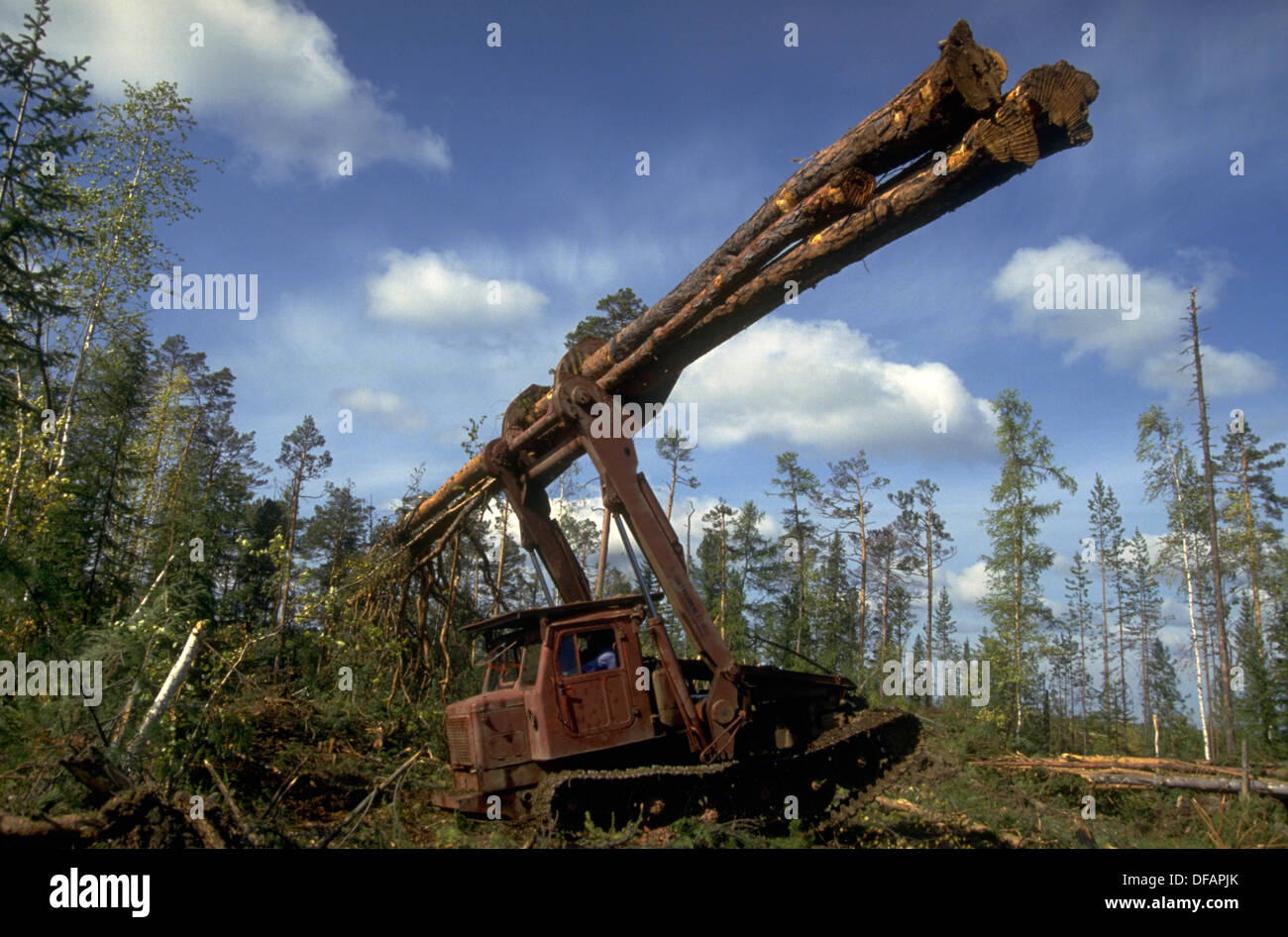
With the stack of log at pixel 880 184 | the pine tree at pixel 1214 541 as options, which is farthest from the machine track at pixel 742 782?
the pine tree at pixel 1214 541

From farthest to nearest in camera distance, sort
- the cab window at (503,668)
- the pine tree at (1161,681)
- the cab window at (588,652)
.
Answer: the pine tree at (1161,681)
the cab window at (503,668)
the cab window at (588,652)

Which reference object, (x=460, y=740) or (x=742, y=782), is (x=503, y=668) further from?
(x=742, y=782)

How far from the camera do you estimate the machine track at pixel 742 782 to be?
22.8 ft

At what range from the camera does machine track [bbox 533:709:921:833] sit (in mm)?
6938

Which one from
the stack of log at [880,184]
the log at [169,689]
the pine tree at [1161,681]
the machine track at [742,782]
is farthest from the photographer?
the pine tree at [1161,681]

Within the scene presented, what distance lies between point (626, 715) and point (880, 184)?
547 centimetres

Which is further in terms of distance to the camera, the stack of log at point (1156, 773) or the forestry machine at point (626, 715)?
the stack of log at point (1156, 773)

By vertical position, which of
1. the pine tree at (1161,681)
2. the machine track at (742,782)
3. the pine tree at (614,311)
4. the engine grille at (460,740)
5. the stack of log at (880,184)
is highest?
the pine tree at (614,311)

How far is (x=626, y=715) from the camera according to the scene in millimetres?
7883

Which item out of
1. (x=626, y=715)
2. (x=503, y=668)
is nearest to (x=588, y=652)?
(x=626, y=715)

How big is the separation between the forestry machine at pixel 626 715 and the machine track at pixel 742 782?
2 cm

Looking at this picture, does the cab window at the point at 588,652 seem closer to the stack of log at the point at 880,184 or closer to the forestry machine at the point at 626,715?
the forestry machine at the point at 626,715
